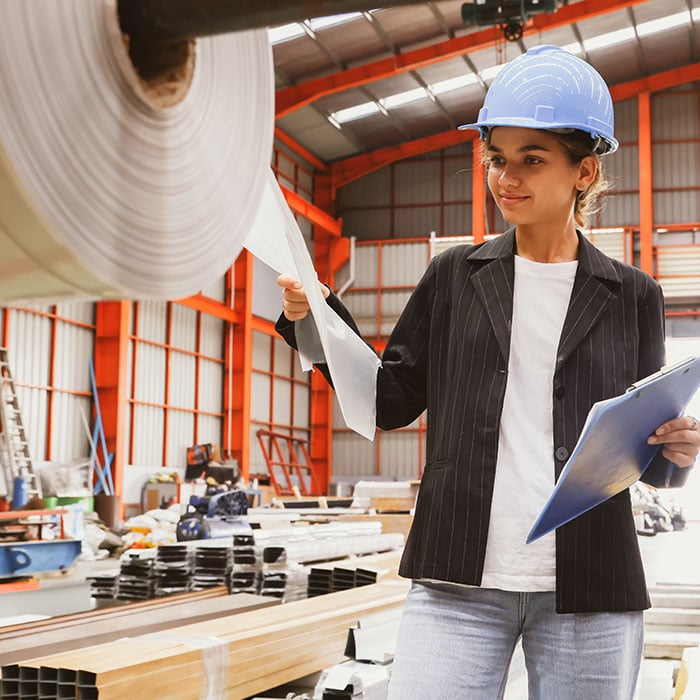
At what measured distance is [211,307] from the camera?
57.7ft

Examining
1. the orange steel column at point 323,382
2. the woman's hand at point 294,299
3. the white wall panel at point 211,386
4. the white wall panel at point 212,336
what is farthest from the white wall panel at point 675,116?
the woman's hand at point 294,299

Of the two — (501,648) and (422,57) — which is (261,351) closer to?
(422,57)

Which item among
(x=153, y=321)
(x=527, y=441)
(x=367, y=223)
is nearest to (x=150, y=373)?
(x=153, y=321)

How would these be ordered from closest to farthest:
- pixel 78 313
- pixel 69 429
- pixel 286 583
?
pixel 286 583 → pixel 69 429 → pixel 78 313

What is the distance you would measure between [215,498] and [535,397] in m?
9.32

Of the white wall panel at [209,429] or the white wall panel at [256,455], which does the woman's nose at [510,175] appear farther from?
the white wall panel at [256,455]

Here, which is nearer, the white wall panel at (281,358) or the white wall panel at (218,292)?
the white wall panel at (218,292)

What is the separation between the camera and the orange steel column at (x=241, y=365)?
60.2 ft

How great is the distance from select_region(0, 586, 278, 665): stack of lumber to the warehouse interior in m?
0.02

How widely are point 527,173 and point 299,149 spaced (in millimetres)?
19489

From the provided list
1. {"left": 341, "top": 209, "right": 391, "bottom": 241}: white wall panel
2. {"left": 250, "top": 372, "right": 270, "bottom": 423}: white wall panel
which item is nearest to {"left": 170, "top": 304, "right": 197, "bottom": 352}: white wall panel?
{"left": 250, "top": 372, "right": 270, "bottom": 423}: white wall panel

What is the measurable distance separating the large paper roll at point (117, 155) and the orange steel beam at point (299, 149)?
744 inches

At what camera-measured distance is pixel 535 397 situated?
1.77m

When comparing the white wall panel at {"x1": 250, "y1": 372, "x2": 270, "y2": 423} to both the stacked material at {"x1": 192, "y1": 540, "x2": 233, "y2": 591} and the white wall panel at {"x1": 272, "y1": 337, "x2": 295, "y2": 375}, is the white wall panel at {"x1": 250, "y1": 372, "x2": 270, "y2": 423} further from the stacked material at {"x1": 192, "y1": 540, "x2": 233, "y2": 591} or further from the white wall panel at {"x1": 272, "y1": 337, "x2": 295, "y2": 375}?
the stacked material at {"x1": 192, "y1": 540, "x2": 233, "y2": 591}
